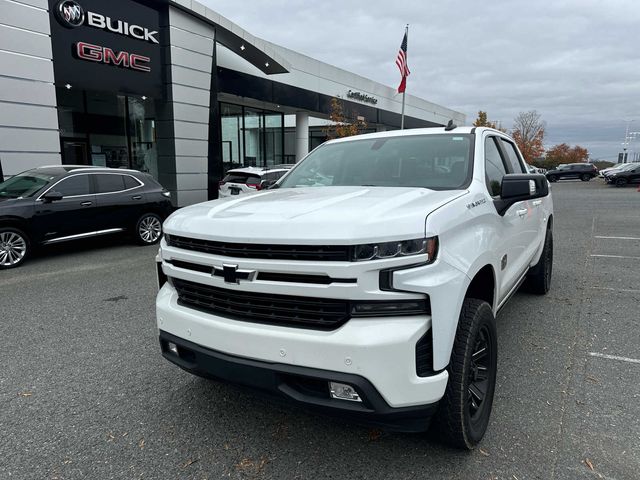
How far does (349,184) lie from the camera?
3574mm

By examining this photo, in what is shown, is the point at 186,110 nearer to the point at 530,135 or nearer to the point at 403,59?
the point at 403,59

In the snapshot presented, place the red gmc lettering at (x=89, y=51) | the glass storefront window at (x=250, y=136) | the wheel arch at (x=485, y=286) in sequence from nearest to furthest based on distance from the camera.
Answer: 1. the wheel arch at (x=485, y=286)
2. the red gmc lettering at (x=89, y=51)
3. the glass storefront window at (x=250, y=136)

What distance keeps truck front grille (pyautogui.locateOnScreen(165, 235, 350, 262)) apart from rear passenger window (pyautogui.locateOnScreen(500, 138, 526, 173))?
2.89 meters

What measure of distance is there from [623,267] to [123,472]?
298 inches

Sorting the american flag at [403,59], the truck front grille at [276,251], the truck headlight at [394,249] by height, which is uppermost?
the american flag at [403,59]

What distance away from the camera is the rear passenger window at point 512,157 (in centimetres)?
443

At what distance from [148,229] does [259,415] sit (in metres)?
7.78

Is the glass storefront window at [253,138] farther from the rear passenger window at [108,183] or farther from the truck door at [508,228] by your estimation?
the truck door at [508,228]

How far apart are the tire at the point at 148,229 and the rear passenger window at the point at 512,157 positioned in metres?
7.58

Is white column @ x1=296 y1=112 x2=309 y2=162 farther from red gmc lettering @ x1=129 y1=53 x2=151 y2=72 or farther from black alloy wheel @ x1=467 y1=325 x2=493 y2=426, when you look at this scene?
black alloy wheel @ x1=467 y1=325 x2=493 y2=426

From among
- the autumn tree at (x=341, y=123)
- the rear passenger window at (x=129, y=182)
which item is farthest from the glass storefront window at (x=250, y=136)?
the rear passenger window at (x=129, y=182)

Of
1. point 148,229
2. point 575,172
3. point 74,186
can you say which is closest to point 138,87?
point 148,229

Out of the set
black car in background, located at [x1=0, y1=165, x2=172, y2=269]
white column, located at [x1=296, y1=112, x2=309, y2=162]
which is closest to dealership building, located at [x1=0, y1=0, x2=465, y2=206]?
white column, located at [x1=296, y1=112, x2=309, y2=162]

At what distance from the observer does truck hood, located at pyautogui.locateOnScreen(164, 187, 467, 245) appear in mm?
2160
